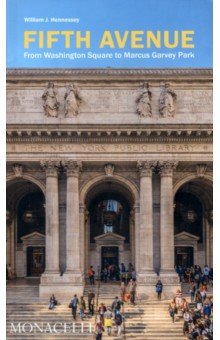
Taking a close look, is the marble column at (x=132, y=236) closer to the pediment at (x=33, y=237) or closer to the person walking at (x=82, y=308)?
the pediment at (x=33, y=237)

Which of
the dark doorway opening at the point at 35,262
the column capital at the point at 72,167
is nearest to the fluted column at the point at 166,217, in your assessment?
the column capital at the point at 72,167

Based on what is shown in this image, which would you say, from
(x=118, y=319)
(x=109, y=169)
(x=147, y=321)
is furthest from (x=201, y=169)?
(x=118, y=319)

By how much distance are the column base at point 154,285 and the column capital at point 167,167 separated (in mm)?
6761

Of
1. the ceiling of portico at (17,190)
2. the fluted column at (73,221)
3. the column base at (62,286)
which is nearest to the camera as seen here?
the column base at (62,286)

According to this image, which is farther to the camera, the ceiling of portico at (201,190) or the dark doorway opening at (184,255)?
the dark doorway opening at (184,255)

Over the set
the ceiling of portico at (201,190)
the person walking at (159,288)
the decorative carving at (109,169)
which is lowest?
the person walking at (159,288)

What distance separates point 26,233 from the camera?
4784 cm

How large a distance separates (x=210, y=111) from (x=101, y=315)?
51.9ft

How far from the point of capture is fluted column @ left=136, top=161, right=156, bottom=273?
1571 inches

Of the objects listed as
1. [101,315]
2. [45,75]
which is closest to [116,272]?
[101,315]

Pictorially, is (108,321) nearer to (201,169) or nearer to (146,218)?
(146,218)

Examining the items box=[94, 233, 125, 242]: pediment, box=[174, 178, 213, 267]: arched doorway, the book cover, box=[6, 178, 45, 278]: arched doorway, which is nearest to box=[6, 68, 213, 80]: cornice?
the book cover

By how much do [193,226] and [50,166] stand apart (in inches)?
558

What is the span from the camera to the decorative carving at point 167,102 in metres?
40.3
